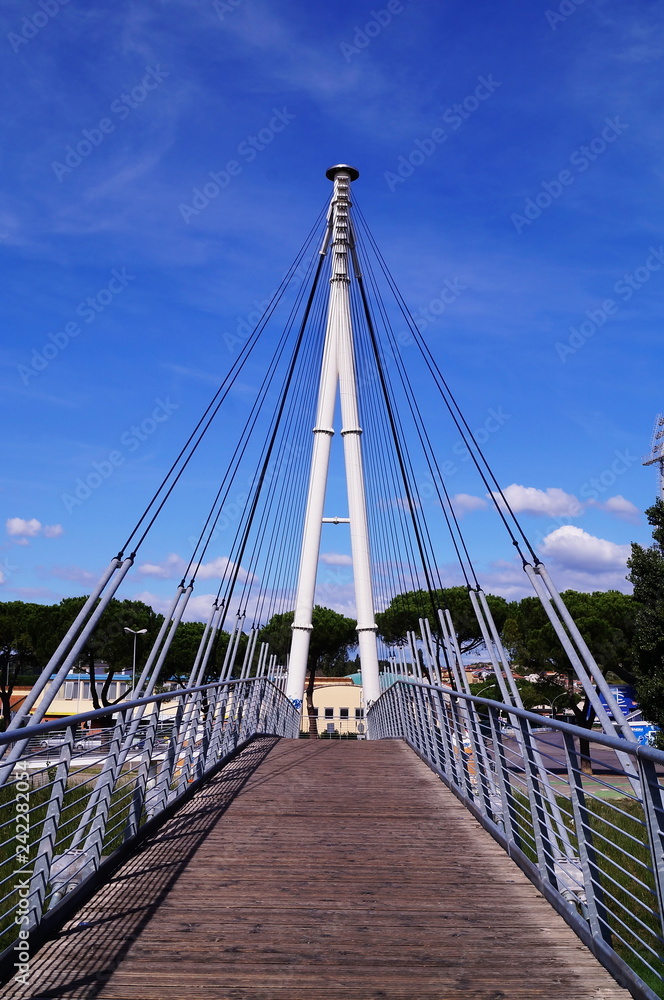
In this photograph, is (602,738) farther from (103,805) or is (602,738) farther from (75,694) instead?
(75,694)

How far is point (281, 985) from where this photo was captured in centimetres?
375

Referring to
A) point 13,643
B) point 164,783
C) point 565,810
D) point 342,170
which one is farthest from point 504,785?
point 13,643

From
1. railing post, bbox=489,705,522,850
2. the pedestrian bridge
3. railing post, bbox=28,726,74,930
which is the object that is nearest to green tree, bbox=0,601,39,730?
the pedestrian bridge

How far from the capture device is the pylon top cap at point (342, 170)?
24.0 m

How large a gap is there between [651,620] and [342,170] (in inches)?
603

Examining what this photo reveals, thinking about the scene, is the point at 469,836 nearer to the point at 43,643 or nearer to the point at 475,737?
the point at 475,737

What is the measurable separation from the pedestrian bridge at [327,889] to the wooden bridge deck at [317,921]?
0.05ft

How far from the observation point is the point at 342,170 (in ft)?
79.1

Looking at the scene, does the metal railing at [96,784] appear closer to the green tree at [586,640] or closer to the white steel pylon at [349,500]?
the white steel pylon at [349,500]

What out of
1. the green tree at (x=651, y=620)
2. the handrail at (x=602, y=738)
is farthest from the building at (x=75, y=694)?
the handrail at (x=602, y=738)

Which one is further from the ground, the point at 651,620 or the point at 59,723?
the point at 651,620

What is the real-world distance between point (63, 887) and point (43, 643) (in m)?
41.9

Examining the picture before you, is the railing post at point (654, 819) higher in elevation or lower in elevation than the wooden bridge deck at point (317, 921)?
higher

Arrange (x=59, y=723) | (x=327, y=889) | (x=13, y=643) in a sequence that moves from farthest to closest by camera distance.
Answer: (x=13, y=643) → (x=327, y=889) → (x=59, y=723)
